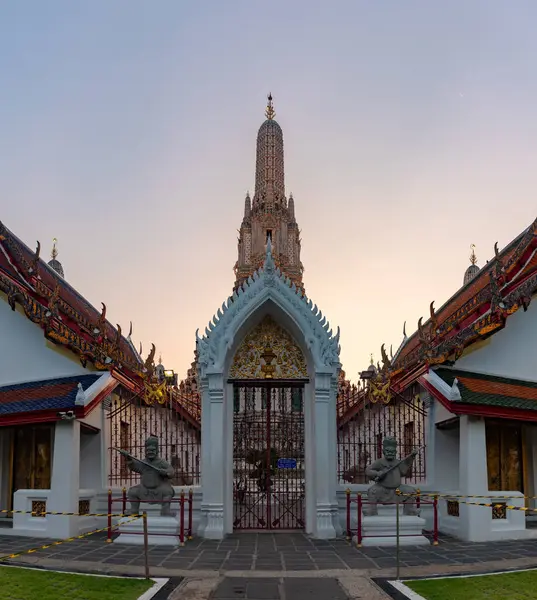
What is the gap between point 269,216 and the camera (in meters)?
55.9

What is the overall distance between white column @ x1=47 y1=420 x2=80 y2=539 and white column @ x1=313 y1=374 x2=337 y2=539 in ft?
14.5

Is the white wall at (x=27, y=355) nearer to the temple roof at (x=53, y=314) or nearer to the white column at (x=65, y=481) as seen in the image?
the temple roof at (x=53, y=314)

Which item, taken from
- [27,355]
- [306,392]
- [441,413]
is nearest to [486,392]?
[441,413]

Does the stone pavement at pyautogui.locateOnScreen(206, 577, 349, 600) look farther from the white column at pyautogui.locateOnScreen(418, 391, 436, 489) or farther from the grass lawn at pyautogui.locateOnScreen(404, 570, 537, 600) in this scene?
the white column at pyautogui.locateOnScreen(418, 391, 436, 489)

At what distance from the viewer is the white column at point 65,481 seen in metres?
11.7

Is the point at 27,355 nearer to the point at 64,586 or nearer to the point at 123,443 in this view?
the point at 123,443

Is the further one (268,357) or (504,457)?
(504,457)

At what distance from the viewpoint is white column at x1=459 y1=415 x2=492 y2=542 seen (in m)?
11.1

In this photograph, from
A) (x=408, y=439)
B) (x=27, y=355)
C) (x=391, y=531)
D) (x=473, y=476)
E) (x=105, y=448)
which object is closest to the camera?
(x=391, y=531)

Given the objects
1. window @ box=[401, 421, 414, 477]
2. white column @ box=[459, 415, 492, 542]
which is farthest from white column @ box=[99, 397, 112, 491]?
white column @ box=[459, 415, 492, 542]

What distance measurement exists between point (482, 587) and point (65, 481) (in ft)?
24.8

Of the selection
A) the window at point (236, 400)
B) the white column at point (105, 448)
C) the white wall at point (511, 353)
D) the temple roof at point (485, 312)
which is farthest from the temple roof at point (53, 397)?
the white wall at point (511, 353)

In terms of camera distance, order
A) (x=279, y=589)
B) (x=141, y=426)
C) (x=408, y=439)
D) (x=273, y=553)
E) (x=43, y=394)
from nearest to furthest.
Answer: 1. (x=279, y=589)
2. (x=273, y=553)
3. (x=43, y=394)
4. (x=141, y=426)
5. (x=408, y=439)

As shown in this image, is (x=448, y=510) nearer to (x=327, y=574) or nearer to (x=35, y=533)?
(x=327, y=574)
